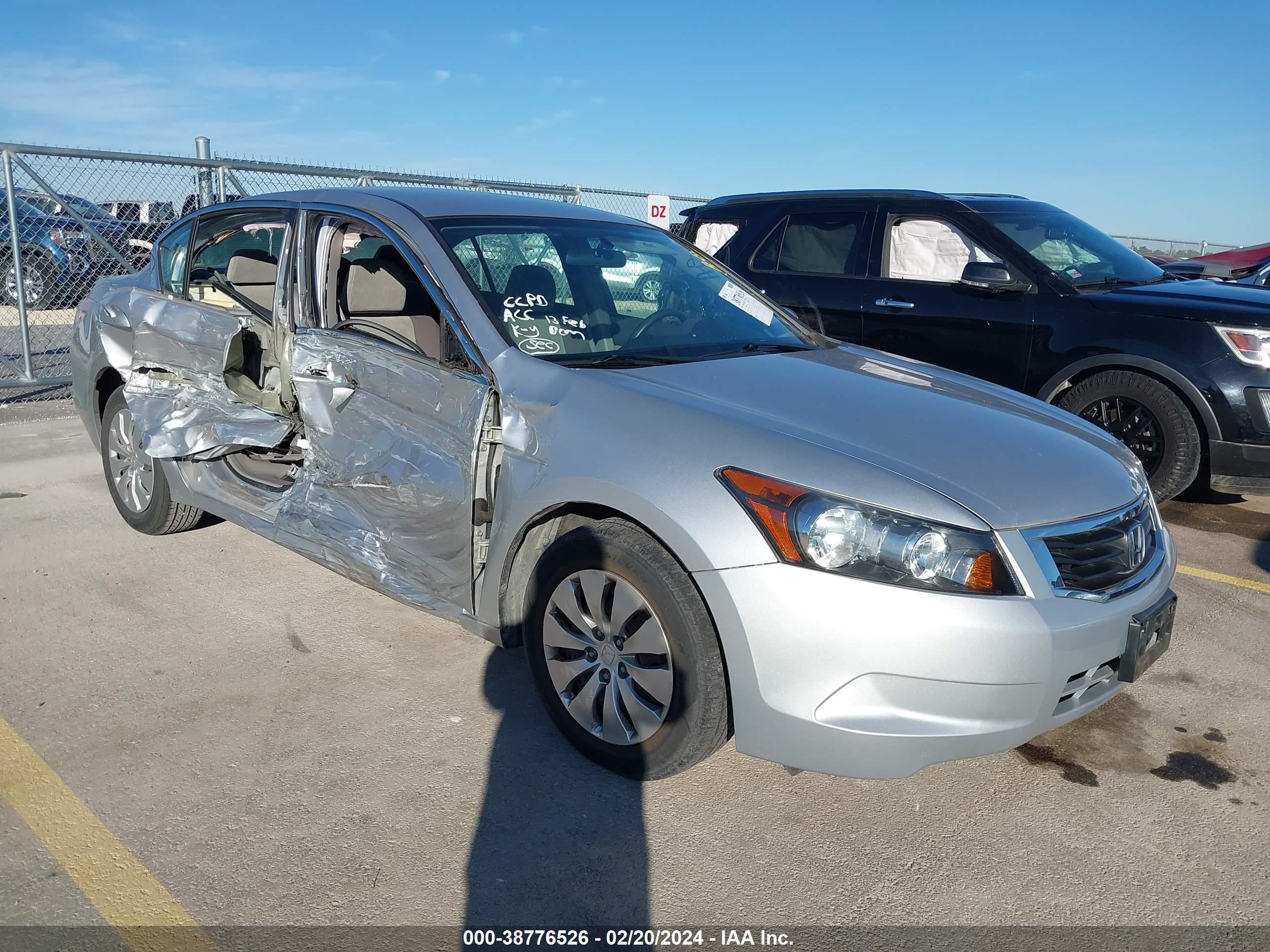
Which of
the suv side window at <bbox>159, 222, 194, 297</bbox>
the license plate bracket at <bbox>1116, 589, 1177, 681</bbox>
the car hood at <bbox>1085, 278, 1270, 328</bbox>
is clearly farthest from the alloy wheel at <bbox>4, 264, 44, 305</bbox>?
the license plate bracket at <bbox>1116, 589, 1177, 681</bbox>

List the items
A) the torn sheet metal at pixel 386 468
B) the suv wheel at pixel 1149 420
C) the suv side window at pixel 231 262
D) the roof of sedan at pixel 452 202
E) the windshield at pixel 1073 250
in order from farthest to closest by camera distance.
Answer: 1. the windshield at pixel 1073 250
2. the suv wheel at pixel 1149 420
3. the suv side window at pixel 231 262
4. the roof of sedan at pixel 452 202
5. the torn sheet metal at pixel 386 468

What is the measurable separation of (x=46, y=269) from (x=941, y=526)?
32.7 feet

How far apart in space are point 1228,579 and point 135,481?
17.6ft

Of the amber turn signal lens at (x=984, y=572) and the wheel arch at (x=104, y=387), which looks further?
the wheel arch at (x=104, y=387)

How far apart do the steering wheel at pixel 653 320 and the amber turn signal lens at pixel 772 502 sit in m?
1.05

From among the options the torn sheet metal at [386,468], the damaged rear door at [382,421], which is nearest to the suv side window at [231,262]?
the damaged rear door at [382,421]

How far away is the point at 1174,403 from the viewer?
17.8 feet

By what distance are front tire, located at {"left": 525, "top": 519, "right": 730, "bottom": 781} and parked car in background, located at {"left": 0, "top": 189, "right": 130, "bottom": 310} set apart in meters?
7.50

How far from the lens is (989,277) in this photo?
5.66 meters

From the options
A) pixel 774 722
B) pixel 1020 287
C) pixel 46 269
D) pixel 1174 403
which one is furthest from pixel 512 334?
pixel 46 269

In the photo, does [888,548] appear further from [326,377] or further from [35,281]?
[35,281]

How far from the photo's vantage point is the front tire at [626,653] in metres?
2.58

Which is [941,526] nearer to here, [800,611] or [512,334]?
[800,611]

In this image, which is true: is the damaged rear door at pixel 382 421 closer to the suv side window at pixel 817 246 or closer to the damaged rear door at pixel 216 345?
the damaged rear door at pixel 216 345
